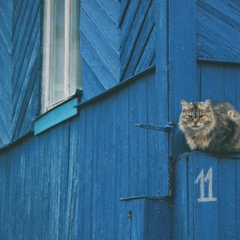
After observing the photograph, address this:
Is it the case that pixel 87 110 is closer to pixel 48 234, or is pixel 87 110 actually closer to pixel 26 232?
pixel 48 234

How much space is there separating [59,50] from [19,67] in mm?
1209

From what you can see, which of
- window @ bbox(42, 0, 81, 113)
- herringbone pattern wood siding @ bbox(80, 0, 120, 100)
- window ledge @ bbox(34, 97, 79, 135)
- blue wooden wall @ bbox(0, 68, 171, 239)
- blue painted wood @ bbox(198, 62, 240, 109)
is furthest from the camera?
window @ bbox(42, 0, 81, 113)

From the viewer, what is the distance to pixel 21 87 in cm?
904

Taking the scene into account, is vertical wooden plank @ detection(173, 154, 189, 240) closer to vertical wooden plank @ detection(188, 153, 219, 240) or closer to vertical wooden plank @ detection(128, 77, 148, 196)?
vertical wooden plank @ detection(188, 153, 219, 240)

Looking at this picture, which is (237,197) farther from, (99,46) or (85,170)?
(99,46)

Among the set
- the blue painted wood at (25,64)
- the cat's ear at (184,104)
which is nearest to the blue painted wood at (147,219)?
the cat's ear at (184,104)

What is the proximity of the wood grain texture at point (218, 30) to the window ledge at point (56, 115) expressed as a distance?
6.20 feet

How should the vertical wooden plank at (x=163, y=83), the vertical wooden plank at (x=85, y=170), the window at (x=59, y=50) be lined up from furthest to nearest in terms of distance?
the window at (x=59, y=50) → the vertical wooden plank at (x=85, y=170) → the vertical wooden plank at (x=163, y=83)

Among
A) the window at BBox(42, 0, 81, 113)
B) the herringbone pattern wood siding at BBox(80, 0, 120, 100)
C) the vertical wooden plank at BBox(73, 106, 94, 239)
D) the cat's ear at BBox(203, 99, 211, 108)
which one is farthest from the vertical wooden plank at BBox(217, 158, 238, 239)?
the window at BBox(42, 0, 81, 113)

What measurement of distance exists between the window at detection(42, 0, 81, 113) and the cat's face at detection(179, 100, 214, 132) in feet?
8.31

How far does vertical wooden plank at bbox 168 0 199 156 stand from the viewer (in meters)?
5.48

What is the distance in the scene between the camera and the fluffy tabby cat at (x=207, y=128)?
16.9 feet

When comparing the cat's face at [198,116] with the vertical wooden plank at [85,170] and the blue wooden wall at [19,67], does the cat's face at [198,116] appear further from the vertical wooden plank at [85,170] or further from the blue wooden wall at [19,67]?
the blue wooden wall at [19,67]

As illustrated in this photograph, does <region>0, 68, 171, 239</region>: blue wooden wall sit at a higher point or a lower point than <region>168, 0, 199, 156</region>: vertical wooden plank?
lower
